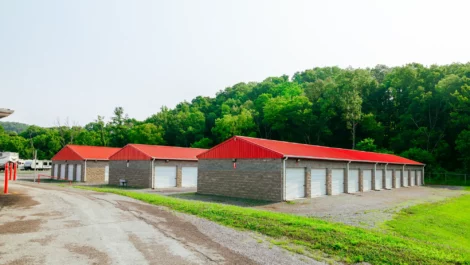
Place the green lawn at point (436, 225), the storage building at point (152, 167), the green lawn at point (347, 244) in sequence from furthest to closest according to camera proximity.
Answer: the storage building at point (152, 167) → the green lawn at point (436, 225) → the green lawn at point (347, 244)

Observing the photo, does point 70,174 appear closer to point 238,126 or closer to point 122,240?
point 122,240

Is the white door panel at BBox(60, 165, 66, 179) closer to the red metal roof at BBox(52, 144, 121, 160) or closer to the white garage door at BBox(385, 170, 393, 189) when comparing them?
the red metal roof at BBox(52, 144, 121, 160)

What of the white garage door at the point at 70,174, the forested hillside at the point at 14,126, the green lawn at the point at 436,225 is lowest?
the green lawn at the point at 436,225

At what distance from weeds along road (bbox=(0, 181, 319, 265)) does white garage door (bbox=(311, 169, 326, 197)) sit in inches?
494

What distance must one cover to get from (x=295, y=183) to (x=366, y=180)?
38.6 ft

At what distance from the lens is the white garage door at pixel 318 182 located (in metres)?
24.1

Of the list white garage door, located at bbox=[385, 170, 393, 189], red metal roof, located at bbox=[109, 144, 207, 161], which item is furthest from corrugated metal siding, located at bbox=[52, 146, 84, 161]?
white garage door, located at bbox=[385, 170, 393, 189]

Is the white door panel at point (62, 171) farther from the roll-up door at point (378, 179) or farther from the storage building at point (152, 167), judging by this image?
the roll-up door at point (378, 179)

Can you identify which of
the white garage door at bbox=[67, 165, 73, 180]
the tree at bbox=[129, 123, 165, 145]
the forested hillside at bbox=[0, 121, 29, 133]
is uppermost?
the forested hillside at bbox=[0, 121, 29, 133]

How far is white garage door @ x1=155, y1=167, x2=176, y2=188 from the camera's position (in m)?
31.3

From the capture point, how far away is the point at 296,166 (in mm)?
22500

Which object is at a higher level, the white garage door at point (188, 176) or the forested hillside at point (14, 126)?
the forested hillside at point (14, 126)

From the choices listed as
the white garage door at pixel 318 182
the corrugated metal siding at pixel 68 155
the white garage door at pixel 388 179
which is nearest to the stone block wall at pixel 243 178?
the white garage door at pixel 318 182

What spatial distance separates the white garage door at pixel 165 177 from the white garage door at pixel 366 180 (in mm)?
17738
